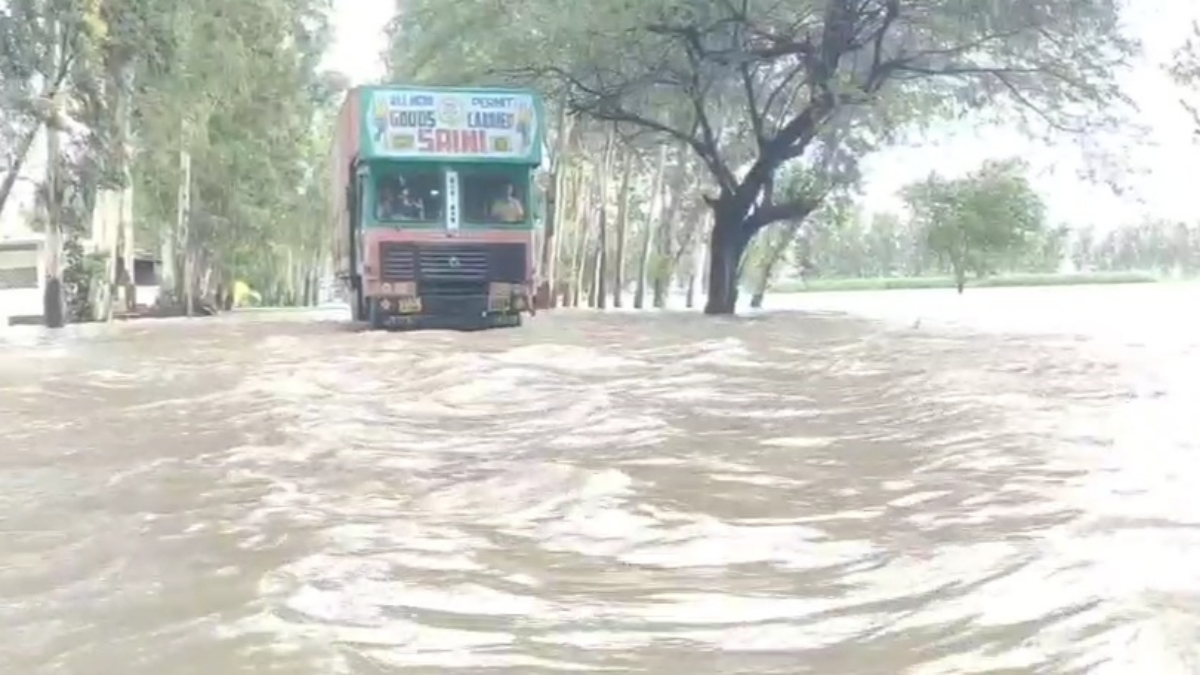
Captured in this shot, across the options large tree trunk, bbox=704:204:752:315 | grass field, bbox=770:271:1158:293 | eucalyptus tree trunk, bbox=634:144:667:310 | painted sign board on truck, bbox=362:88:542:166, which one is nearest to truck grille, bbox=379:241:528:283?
painted sign board on truck, bbox=362:88:542:166

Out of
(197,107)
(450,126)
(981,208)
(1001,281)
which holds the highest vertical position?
(197,107)

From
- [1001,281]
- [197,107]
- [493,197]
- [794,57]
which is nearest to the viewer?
[493,197]

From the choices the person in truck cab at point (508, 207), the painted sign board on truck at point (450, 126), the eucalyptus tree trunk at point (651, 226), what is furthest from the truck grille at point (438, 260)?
the eucalyptus tree trunk at point (651, 226)

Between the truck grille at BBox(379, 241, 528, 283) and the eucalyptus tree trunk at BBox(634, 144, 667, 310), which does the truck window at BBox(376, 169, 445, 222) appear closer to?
the truck grille at BBox(379, 241, 528, 283)

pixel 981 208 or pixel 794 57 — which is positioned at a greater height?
pixel 794 57

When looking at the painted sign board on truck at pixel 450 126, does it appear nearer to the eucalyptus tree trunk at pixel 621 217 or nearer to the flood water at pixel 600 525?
the flood water at pixel 600 525

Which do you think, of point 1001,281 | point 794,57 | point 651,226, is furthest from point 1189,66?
point 1001,281

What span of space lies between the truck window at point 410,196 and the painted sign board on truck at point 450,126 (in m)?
0.27

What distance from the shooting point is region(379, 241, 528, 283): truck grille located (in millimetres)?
19172

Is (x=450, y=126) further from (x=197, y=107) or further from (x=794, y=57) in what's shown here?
(x=197, y=107)

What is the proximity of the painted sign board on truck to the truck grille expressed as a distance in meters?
1.26

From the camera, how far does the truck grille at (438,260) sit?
19.2 metres

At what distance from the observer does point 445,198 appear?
18.8 metres

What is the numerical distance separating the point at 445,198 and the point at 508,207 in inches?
35.5
